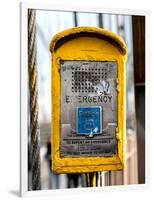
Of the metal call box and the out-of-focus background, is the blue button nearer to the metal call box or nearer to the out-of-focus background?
the metal call box

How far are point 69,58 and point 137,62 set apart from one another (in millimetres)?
239

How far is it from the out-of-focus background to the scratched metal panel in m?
0.05

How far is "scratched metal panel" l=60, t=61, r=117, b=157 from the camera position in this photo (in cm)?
151

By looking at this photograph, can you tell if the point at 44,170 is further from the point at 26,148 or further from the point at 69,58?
the point at 69,58

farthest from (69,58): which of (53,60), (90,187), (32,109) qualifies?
(90,187)

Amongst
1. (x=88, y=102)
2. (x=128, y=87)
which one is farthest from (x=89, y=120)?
(x=128, y=87)

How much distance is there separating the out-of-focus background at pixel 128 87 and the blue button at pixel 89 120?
101mm

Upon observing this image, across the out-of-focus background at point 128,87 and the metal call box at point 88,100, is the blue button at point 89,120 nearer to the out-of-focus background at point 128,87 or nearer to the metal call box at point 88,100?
the metal call box at point 88,100

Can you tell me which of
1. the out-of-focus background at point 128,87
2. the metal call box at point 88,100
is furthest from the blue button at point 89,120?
the out-of-focus background at point 128,87

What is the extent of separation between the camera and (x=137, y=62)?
61.8 inches

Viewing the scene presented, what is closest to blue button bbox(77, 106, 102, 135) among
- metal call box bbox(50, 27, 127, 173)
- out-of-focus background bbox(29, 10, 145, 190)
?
metal call box bbox(50, 27, 127, 173)

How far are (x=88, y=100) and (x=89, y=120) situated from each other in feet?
0.22

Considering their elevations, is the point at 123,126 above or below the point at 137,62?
below

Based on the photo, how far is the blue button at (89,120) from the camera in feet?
4.97
